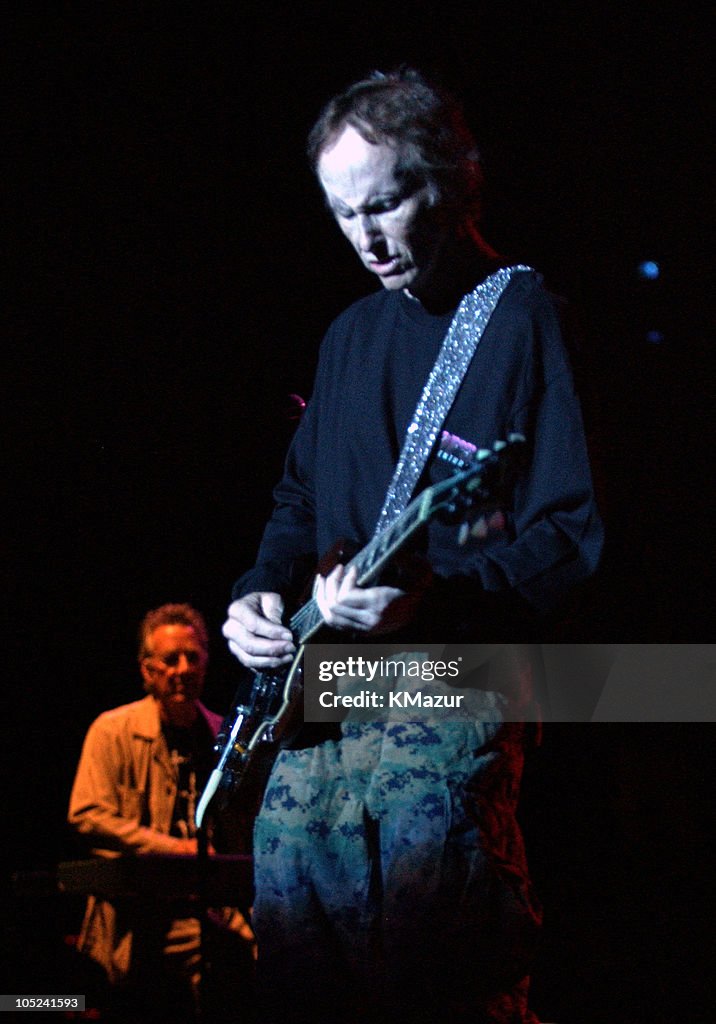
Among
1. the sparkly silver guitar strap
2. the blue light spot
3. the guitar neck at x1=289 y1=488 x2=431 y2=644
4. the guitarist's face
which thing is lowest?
the guitar neck at x1=289 y1=488 x2=431 y2=644

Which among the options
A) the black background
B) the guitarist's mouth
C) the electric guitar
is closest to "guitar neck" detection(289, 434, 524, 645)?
the electric guitar

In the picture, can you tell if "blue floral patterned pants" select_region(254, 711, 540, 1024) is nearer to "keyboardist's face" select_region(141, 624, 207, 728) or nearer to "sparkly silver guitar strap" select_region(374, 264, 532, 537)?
"sparkly silver guitar strap" select_region(374, 264, 532, 537)

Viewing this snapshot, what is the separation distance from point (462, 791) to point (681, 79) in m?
2.61

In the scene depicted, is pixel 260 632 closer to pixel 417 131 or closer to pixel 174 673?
pixel 417 131

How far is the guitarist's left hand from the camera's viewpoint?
1.79 meters

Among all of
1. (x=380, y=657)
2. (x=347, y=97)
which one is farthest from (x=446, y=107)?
(x=380, y=657)

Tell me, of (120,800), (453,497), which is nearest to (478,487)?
(453,497)

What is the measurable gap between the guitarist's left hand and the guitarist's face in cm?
76

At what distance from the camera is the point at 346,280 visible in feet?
13.7

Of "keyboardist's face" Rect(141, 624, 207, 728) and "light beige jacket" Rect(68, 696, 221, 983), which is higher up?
"keyboardist's face" Rect(141, 624, 207, 728)

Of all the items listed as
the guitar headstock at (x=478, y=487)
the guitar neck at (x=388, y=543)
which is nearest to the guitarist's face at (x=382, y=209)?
the guitar headstock at (x=478, y=487)

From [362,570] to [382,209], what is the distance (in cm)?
83

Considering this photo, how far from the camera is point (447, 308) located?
2.28 metres

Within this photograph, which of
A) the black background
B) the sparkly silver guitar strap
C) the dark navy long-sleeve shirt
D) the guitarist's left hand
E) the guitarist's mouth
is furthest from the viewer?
the black background
